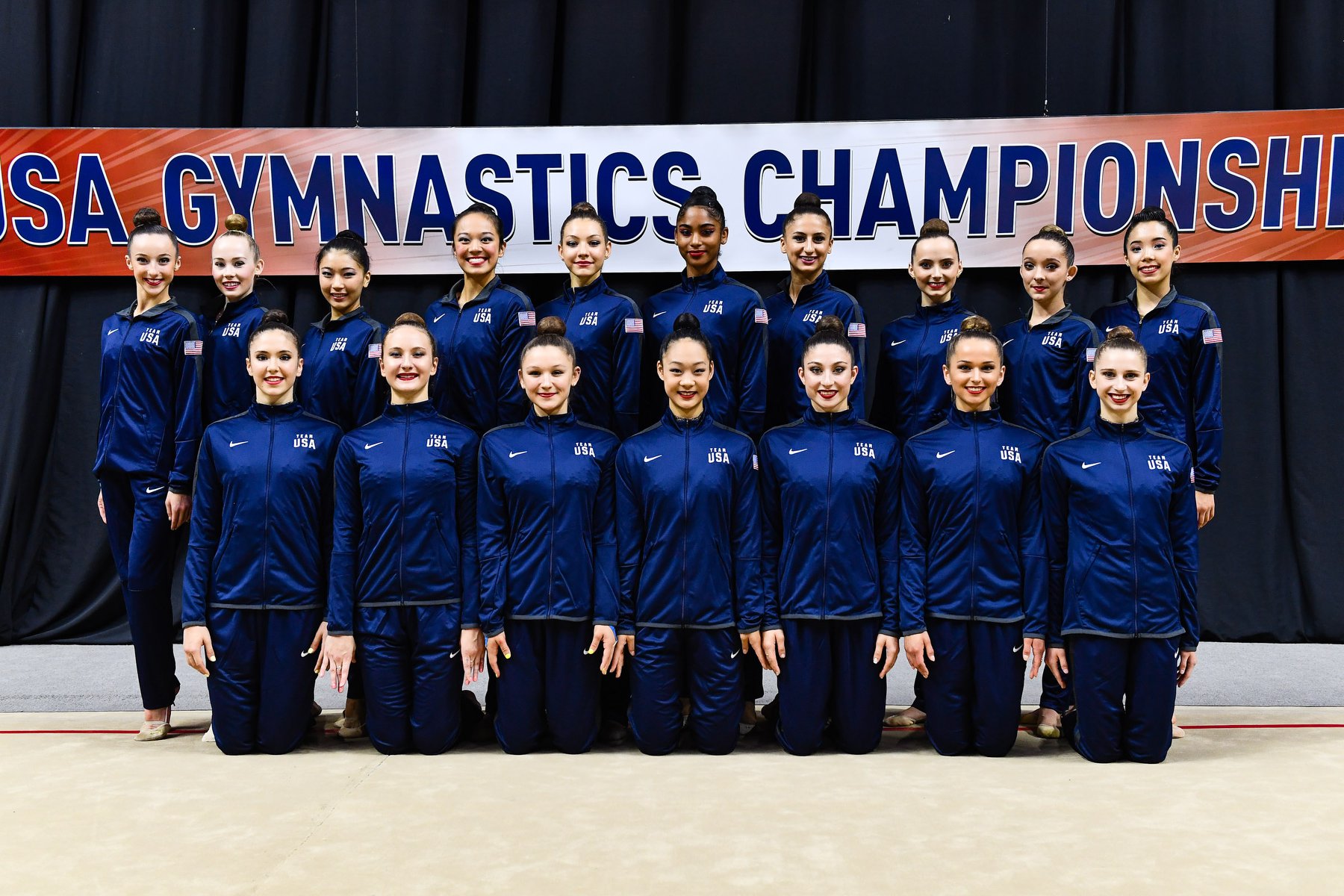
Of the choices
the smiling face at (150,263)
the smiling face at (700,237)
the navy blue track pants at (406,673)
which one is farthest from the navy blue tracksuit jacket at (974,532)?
the smiling face at (150,263)

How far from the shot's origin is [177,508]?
3.19 meters

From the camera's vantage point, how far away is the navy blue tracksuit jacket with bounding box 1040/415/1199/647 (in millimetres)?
2863

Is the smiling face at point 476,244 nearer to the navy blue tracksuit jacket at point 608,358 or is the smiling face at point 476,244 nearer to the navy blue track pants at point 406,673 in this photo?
the navy blue tracksuit jacket at point 608,358

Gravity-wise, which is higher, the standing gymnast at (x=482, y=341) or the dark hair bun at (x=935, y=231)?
the dark hair bun at (x=935, y=231)

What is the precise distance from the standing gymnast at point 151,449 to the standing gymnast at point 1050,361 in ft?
8.77

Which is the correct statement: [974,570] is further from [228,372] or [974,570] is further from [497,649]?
[228,372]

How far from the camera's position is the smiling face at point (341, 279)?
3.33 m

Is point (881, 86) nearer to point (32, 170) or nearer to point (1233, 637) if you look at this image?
point (1233, 637)

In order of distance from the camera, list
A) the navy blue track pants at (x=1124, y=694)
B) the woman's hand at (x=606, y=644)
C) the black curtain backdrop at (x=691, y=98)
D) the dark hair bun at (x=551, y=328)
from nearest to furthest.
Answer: the navy blue track pants at (x=1124, y=694) → the woman's hand at (x=606, y=644) → the dark hair bun at (x=551, y=328) → the black curtain backdrop at (x=691, y=98)

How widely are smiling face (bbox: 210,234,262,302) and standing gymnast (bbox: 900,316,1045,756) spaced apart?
2.26 meters

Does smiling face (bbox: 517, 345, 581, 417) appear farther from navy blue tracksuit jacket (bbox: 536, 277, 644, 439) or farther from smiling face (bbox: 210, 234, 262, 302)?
smiling face (bbox: 210, 234, 262, 302)

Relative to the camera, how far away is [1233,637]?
4.65 metres

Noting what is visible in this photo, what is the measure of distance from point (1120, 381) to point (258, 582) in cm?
258

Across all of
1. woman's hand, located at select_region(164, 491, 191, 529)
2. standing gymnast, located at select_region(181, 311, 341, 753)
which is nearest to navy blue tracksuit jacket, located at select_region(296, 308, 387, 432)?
standing gymnast, located at select_region(181, 311, 341, 753)
